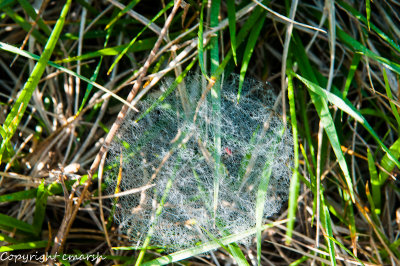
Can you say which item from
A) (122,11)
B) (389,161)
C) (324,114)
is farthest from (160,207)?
(389,161)

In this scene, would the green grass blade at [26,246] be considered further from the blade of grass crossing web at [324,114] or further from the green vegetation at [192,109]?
the blade of grass crossing web at [324,114]

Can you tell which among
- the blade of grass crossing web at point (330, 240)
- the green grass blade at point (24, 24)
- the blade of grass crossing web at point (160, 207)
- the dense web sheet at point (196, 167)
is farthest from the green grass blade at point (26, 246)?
the blade of grass crossing web at point (330, 240)

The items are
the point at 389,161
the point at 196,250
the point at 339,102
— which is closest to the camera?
the point at 339,102

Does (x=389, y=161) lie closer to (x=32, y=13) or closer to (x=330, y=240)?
(x=330, y=240)

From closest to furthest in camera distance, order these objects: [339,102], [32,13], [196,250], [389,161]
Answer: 1. [339,102]
2. [196,250]
3. [389,161]
4. [32,13]

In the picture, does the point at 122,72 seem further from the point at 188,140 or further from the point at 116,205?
the point at 116,205
